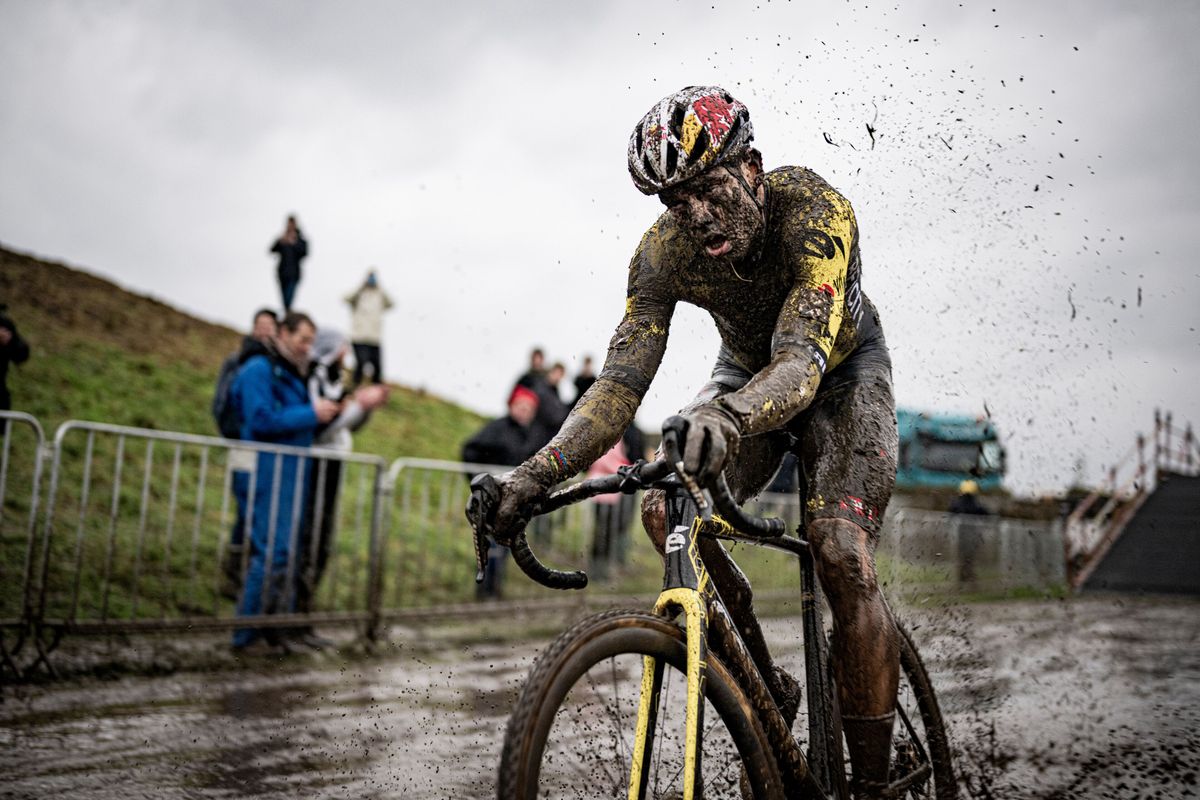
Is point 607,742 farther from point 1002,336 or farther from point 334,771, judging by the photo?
point 1002,336

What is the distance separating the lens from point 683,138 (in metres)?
2.97

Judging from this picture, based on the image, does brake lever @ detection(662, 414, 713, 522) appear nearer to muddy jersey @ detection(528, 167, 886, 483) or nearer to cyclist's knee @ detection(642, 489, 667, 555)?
muddy jersey @ detection(528, 167, 886, 483)

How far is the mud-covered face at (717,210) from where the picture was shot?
3037 millimetres

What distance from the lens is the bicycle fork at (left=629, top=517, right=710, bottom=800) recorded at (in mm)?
2506

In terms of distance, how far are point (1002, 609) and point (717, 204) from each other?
14.0 meters

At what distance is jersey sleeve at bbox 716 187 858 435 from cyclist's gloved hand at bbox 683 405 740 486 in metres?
0.14

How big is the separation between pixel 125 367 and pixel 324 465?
34.1ft

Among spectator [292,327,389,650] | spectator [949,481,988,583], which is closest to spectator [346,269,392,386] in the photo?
spectator [292,327,389,650]

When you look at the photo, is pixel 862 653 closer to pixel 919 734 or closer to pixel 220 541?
pixel 919 734

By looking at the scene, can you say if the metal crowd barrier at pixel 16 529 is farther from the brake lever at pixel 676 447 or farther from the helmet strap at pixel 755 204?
the brake lever at pixel 676 447

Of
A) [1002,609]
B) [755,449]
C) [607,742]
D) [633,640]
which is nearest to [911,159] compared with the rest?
[755,449]

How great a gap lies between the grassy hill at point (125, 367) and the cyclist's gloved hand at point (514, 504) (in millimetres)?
10898

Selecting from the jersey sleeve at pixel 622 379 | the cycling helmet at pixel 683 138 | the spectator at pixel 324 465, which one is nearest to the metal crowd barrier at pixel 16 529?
the spectator at pixel 324 465

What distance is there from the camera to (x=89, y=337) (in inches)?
732
